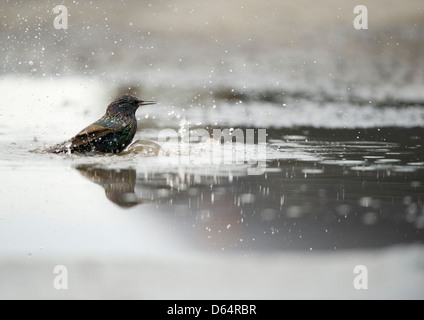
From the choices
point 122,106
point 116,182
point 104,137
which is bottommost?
point 116,182

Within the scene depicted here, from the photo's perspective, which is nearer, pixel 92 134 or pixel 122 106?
pixel 92 134

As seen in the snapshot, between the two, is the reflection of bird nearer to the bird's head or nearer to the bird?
the bird

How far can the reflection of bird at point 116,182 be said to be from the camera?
5172 millimetres

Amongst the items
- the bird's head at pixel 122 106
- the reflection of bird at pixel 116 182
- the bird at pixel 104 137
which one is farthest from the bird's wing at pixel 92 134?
the reflection of bird at pixel 116 182

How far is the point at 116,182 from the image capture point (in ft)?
19.1

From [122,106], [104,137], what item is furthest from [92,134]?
[122,106]

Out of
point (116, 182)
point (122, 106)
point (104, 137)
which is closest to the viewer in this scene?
point (116, 182)

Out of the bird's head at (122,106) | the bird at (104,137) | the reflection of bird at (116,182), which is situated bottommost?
the reflection of bird at (116,182)

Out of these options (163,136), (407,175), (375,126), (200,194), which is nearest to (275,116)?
(375,126)

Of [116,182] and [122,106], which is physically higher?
[122,106]

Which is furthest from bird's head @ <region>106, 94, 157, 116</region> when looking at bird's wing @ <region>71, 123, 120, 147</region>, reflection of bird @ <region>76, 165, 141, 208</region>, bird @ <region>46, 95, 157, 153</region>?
reflection of bird @ <region>76, 165, 141, 208</region>

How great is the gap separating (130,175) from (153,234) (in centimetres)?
185

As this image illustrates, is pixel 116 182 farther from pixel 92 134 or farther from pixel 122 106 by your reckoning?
pixel 122 106

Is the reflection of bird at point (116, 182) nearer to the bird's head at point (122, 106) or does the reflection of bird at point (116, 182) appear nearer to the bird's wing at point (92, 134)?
the bird's wing at point (92, 134)
